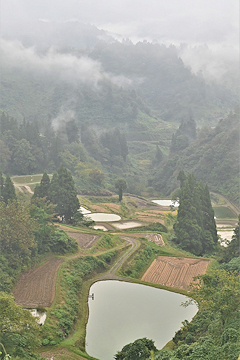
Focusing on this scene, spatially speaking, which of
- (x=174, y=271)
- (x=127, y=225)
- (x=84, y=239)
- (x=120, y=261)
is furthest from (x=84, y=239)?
(x=127, y=225)

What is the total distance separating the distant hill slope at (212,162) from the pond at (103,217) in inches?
1055

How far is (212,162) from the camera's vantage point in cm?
7594

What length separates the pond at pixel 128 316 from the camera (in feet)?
51.4

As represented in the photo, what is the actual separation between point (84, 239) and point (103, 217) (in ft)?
43.5

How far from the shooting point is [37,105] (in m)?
139

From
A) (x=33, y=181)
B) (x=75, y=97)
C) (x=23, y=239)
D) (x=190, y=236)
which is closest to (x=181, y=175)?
(x=190, y=236)

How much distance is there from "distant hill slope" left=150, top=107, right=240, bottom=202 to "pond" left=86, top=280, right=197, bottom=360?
44673 millimetres

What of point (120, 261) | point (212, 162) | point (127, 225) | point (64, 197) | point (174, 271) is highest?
point (64, 197)

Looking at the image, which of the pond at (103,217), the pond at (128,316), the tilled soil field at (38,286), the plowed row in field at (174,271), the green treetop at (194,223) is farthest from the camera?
the pond at (103,217)

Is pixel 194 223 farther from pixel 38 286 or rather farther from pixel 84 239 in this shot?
pixel 38 286

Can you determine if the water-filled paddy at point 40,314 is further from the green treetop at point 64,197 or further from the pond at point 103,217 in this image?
the pond at point 103,217

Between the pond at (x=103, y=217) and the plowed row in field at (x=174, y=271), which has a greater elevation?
the plowed row in field at (x=174, y=271)

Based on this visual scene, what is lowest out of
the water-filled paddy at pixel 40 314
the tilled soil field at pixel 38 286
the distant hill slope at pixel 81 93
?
the water-filled paddy at pixel 40 314

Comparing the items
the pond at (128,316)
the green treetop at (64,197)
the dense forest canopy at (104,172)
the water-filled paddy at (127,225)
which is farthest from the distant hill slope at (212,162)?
the pond at (128,316)
